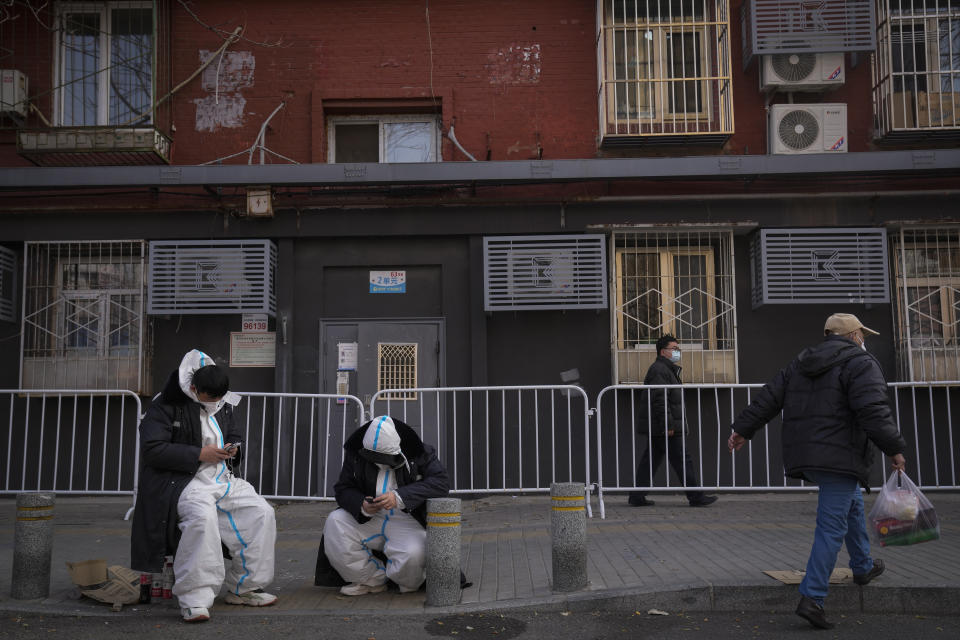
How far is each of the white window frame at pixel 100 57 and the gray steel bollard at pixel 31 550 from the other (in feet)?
21.6

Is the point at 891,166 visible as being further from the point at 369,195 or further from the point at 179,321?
the point at 179,321

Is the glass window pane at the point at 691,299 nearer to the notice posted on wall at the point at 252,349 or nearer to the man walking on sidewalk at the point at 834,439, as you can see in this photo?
the notice posted on wall at the point at 252,349

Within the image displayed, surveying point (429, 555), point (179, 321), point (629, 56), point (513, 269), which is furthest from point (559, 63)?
point (429, 555)

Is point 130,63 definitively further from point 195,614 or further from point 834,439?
point 834,439

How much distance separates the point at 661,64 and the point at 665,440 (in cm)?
504

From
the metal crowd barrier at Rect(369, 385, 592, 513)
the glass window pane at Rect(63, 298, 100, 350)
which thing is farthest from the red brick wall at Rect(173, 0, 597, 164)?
the metal crowd barrier at Rect(369, 385, 592, 513)

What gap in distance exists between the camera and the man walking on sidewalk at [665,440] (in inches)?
356

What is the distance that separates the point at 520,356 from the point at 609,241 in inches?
72.9

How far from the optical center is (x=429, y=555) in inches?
224

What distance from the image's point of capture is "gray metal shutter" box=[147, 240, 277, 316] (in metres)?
10.6

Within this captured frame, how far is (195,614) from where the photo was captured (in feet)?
17.3

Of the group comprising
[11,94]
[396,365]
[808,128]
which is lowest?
[396,365]

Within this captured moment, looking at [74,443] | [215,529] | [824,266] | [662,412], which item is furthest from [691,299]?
[74,443]

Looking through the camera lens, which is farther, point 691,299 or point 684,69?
point 684,69
